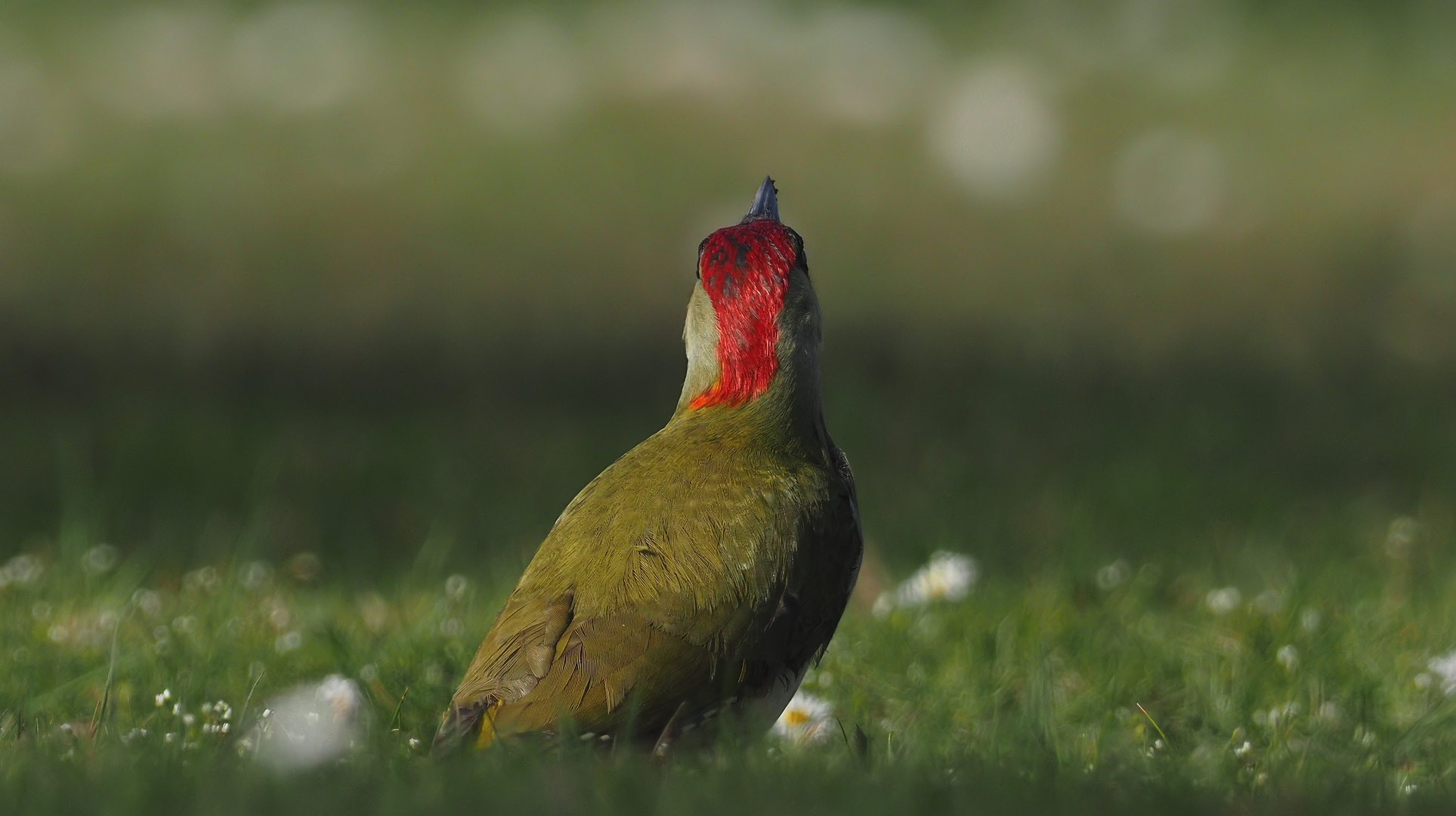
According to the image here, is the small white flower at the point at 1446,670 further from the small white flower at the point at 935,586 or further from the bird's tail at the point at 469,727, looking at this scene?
the bird's tail at the point at 469,727

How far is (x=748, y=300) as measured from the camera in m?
3.31

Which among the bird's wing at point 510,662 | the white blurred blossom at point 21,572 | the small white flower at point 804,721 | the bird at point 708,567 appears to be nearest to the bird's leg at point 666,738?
the bird at point 708,567

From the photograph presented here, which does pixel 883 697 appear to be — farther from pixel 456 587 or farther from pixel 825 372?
pixel 825 372

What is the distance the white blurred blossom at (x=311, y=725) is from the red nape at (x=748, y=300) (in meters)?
0.91

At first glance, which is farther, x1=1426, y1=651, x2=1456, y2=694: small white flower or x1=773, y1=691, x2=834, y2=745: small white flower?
x1=1426, y1=651, x2=1456, y2=694: small white flower

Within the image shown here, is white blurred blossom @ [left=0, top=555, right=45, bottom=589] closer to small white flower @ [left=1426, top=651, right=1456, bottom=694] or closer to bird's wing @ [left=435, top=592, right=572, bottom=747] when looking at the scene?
bird's wing @ [left=435, top=592, right=572, bottom=747]

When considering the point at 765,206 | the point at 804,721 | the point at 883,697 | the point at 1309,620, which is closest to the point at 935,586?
the point at 883,697

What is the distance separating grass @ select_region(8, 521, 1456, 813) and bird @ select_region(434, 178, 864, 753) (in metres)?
0.11

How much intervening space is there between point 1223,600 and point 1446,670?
746 mm

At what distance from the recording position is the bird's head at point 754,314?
331 cm

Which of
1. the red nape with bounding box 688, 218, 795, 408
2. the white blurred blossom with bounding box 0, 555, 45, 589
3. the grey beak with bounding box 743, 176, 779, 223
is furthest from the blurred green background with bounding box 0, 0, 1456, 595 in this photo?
the red nape with bounding box 688, 218, 795, 408

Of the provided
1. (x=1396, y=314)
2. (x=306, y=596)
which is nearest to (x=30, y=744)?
(x=306, y=596)

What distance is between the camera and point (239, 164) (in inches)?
393

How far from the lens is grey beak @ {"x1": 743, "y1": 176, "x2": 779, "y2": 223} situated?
365 cm
